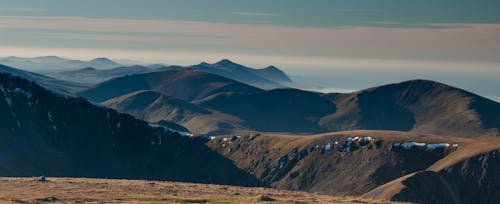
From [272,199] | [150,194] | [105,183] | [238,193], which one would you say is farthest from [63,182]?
[272,199]

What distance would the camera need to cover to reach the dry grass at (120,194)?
12588cm

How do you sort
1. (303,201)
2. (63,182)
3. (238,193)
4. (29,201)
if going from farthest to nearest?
(63,182)
(238,193)
(303,201)
(29,201)

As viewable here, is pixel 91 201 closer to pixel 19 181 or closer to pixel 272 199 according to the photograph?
pixel 272 199

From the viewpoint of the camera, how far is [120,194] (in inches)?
5527

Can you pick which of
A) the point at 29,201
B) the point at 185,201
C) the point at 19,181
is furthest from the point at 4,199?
the point at 19,181

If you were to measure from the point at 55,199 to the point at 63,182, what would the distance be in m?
44.2

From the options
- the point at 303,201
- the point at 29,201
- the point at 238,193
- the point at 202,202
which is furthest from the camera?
the point at 238,193

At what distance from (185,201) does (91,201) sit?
54.7 ft

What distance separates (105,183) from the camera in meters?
169

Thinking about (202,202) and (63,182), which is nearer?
(202,202)

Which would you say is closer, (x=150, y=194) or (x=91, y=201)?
(x=91, y=201)

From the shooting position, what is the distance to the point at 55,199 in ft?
406

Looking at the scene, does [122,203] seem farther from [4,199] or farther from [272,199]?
[272,199]

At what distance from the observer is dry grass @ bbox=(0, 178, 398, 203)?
125875 millimetres
